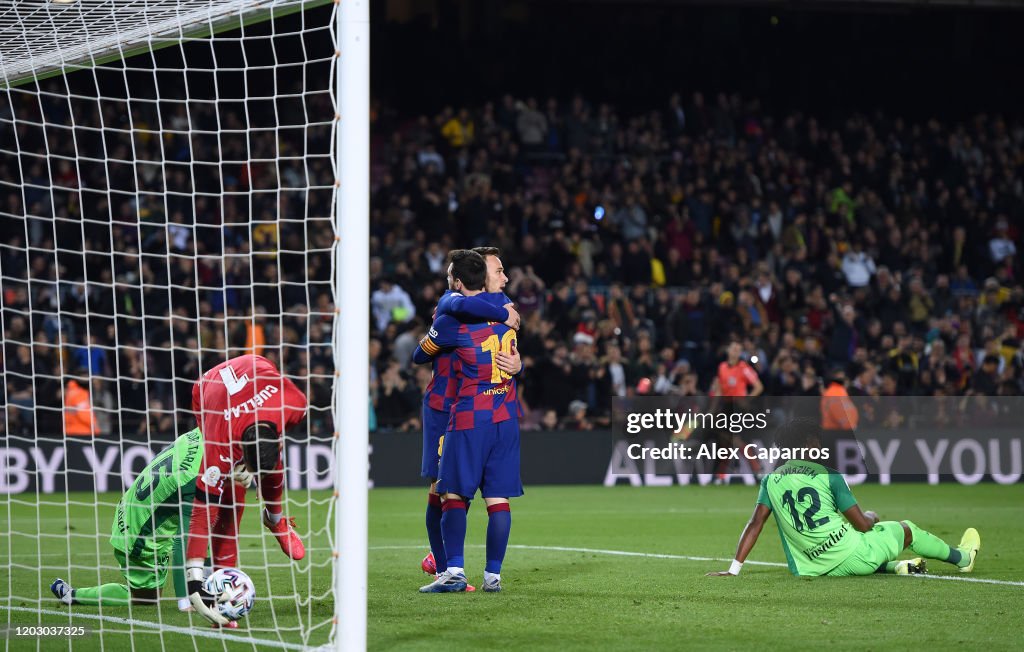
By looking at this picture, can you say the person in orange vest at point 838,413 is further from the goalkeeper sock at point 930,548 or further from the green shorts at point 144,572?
the green shorts at point 144,572

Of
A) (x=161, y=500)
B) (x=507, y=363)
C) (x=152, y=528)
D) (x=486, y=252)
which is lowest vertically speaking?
(x=152, y=528)

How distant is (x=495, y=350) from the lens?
27.0 ft

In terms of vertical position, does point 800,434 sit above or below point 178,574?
above

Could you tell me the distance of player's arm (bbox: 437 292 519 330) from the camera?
808cm

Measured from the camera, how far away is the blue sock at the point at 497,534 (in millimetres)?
8055

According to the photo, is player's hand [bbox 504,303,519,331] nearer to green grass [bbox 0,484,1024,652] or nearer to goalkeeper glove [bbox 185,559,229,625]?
green grass [bbox 0,484,1024,652]

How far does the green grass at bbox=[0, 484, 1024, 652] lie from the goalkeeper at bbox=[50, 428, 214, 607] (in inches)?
9.1

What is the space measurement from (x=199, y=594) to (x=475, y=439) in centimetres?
209

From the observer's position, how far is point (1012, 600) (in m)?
7.82

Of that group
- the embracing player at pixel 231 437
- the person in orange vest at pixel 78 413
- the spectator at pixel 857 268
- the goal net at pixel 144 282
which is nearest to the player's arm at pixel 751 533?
the goal net at pixel 144 282

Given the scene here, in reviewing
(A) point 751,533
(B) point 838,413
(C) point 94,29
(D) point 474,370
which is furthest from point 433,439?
(B) point 838,413

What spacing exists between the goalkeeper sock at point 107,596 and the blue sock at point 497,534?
218 cm

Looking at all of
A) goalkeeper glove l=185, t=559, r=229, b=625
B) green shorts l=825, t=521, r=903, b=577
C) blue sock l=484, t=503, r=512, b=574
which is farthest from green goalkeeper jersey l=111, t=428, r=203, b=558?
green shorts l=825, t=521, r=903, b=577

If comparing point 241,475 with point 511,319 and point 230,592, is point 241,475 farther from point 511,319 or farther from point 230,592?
point 511,319
